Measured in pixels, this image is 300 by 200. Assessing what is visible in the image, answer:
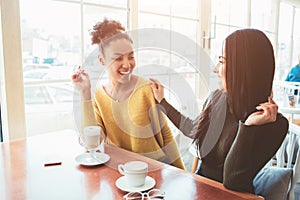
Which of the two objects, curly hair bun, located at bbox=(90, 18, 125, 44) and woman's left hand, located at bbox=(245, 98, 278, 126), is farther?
curly hair bun, located at bbox=(90, 18, 125, 44)

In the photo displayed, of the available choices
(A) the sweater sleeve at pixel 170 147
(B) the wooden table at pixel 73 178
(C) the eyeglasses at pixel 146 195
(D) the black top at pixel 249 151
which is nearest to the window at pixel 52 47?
(B) the wooden table at pixel 73 178

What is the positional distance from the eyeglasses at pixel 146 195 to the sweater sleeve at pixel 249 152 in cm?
22

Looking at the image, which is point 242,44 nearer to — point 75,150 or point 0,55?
point 75,150

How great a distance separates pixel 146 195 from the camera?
852mm

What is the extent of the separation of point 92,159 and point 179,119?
0.44 meters

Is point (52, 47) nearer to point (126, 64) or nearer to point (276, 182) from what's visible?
point (126, 64)

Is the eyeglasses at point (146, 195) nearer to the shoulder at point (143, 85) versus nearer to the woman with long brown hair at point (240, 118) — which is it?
the woman with long brown hair at point (240, 118)

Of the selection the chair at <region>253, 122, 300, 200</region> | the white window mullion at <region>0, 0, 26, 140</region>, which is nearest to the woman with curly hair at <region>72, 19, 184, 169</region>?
the chair at <region>253, 122, 300, 200</region>

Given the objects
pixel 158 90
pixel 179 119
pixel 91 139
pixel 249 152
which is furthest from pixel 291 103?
pixel 91 139

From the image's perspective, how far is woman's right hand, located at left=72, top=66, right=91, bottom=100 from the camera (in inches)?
51.6

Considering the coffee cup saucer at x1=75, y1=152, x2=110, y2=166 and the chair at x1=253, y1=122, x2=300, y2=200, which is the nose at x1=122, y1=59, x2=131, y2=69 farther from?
the chair at x1=253, y1=122, x2=300, y2=200

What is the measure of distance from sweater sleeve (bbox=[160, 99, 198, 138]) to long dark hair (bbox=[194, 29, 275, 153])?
285 mm

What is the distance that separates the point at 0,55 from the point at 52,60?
0.32 meters

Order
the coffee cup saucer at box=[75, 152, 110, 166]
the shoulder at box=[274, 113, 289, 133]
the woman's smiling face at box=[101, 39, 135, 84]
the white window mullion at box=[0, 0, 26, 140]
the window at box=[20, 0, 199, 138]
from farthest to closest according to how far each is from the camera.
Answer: the window at box=[20, 0, 199, 138] → the white window mullion at box=[0, 0, 26, 140] → the woman's smiling face at box=[101, 39, 135, 84] → the coffee cup saucer at box=[75, 152, 110, 166] → the shoulder at box=[274, 113, 289, 133]
